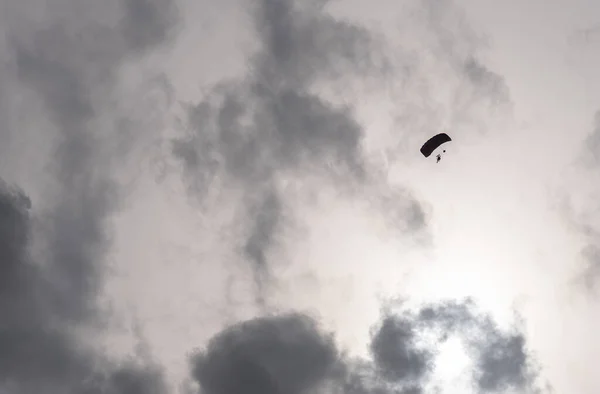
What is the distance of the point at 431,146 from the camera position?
126 m
